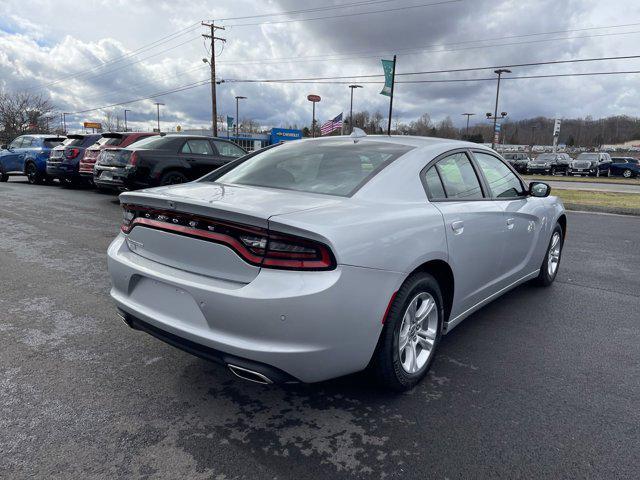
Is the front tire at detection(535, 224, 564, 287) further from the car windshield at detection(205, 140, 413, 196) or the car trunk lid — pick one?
the car trunk lid

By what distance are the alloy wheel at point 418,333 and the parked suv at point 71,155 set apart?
12677 mm

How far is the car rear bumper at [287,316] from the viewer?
2.14 metres

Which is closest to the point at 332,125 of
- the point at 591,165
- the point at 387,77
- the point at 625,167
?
the point at 387,77

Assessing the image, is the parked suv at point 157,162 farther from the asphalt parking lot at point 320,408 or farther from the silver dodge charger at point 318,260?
the silver dodge charger at point 318,260

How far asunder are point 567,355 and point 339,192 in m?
2.10

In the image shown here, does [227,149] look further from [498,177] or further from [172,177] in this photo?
[498,177]

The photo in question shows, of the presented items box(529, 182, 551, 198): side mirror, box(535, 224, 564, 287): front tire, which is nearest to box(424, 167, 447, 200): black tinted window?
box(529, 182, 551, 198): side mirror

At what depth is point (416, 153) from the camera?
3.14 meters

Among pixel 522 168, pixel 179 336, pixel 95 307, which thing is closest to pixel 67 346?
pixel 95 307

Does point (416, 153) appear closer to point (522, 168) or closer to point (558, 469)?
point (558, 469)

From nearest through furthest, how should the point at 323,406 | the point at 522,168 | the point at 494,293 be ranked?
the point at 323,406, the point at 494,293, the point at 522,168

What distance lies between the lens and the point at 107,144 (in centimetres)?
1103

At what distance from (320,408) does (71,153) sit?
1296cm

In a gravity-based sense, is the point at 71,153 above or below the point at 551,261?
above
